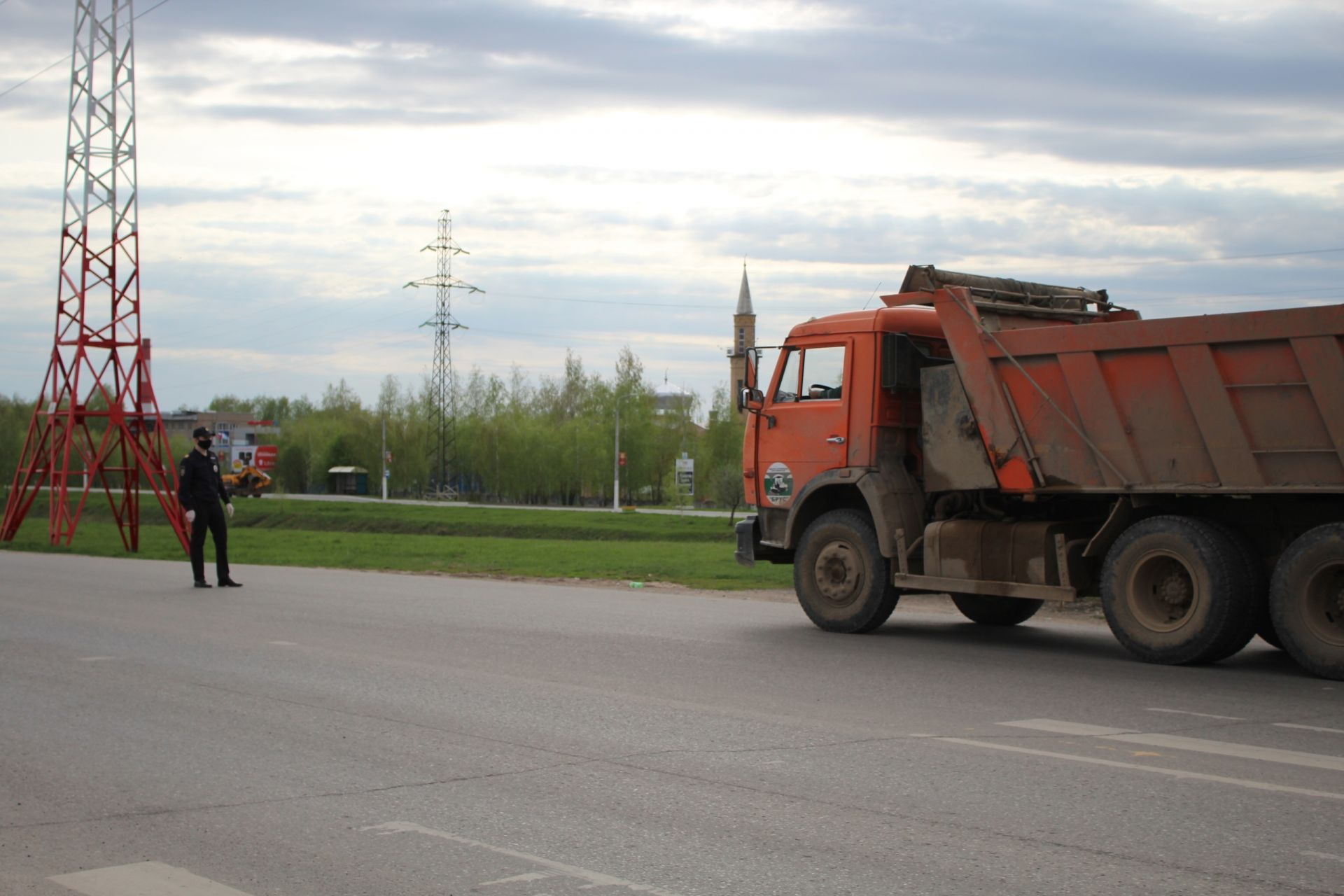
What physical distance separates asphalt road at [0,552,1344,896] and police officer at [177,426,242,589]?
5.63m

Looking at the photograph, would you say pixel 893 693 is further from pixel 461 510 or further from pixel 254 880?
pixel 461 510

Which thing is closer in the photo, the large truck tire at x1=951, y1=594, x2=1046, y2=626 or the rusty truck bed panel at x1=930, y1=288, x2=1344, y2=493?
the rusty truck bed panel at x1=930, y1=288, x2=1344, y2=493

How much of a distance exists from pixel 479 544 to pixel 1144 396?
87.2 ft

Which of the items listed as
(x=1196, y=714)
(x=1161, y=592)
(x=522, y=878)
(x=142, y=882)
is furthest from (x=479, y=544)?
(x=522, y=878)

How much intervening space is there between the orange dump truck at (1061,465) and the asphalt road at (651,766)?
63cm

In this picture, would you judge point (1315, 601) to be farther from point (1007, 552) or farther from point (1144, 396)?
point (1007, 552)

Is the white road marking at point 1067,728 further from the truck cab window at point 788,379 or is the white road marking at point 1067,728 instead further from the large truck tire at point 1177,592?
the truck cab window at point 788,379

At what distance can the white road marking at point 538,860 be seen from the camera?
15.9ft

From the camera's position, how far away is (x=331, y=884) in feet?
16.2

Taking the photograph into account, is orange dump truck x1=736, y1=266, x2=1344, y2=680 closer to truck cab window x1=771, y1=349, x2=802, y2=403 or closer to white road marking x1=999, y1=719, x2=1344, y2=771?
truck cab window x1=771, y1=349, x2=802, y2=403

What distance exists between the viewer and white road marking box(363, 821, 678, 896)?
15.9 ft

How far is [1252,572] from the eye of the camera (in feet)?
33.8

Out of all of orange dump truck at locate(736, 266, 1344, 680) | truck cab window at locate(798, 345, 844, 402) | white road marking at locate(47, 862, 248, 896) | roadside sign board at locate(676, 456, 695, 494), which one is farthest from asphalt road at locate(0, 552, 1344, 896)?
roadside sign board at locate(676, 456, 695, 494)

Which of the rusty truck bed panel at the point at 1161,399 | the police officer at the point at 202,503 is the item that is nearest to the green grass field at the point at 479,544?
the police officer at the point at 202,503
